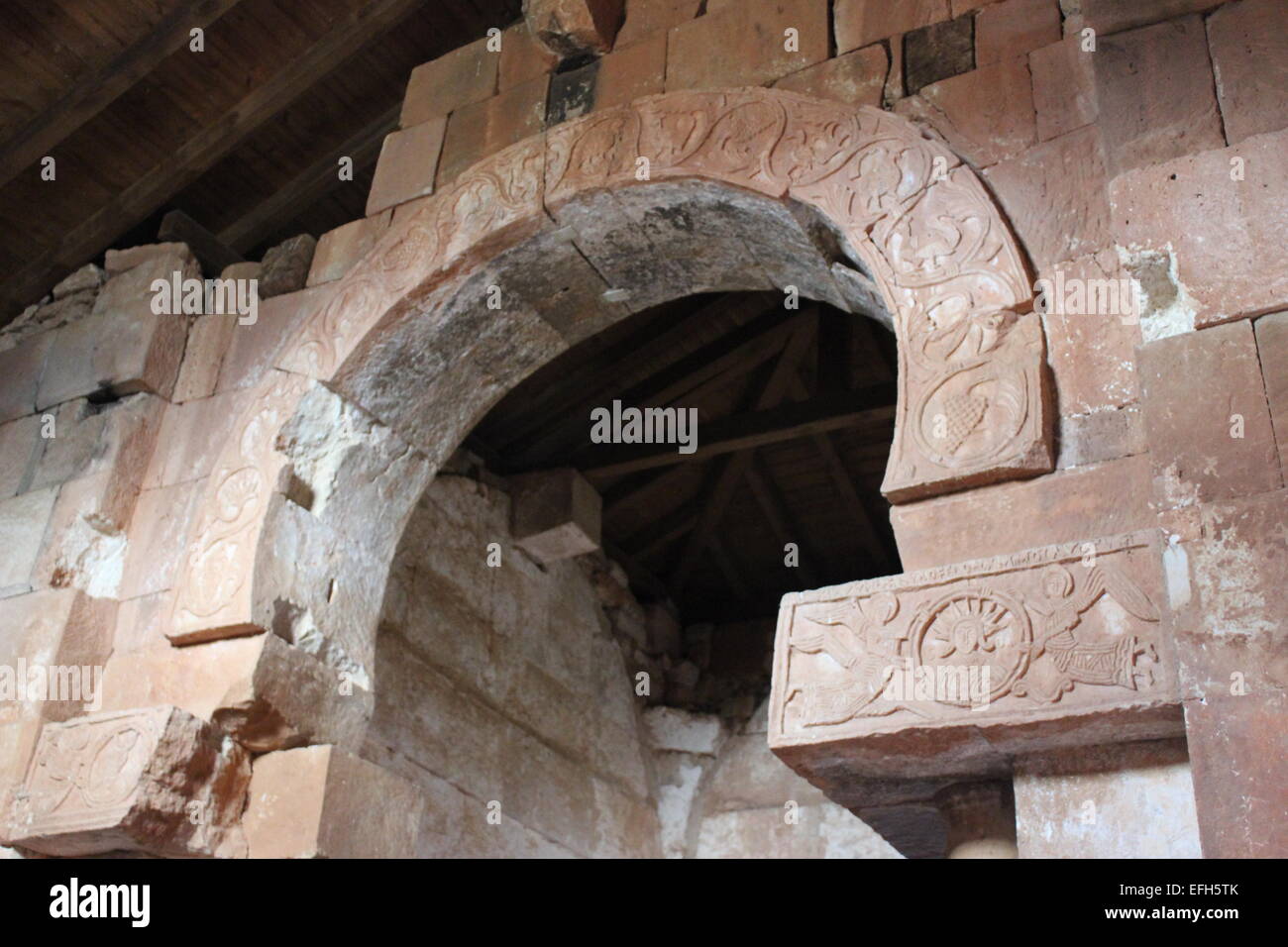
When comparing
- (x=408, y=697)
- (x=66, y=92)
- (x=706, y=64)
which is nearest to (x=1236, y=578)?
(x=706, y=64)

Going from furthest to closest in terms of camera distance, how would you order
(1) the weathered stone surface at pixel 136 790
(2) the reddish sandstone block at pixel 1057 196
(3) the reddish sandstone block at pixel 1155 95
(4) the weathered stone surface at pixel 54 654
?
1. (4) the weathered stone surface at pixel 54 654
2. (1) the weathered stone surface at pixel 136 790
3. (2) the reddish sandstone block at pixel 1057 196
4. (3) the reddish sandstone block at pixel 1155 95

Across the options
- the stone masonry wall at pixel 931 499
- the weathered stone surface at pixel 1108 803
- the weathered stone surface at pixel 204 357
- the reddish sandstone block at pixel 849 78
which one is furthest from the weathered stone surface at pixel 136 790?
the reddish sandstone block at pixel 849 78

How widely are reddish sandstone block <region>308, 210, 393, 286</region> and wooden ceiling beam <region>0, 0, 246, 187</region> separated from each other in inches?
38.0

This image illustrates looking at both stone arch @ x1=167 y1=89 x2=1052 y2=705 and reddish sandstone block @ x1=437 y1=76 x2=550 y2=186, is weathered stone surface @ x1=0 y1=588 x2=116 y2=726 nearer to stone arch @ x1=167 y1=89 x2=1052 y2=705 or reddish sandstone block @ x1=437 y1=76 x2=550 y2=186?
stone arch @ x1=167 y1=89 x2=1052 y2=705

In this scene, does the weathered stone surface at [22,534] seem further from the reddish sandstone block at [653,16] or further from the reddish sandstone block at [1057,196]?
the reddish sandstone block at [1057,196]

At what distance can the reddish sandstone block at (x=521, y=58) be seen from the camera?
474 centimetres

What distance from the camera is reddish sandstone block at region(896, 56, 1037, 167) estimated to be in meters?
3.59

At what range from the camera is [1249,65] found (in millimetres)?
3016

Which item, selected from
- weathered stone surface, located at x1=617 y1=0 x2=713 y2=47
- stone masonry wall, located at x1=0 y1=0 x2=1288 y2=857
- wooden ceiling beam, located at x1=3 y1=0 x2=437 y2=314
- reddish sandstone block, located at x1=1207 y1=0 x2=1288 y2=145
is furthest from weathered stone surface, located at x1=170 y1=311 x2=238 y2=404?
reddish sandstone block, located at x1=1207 y1=0 x2=1288 y2=145

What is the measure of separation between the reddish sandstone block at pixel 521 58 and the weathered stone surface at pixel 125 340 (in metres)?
1.53

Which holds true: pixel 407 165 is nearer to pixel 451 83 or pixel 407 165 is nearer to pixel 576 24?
pixel 451 83

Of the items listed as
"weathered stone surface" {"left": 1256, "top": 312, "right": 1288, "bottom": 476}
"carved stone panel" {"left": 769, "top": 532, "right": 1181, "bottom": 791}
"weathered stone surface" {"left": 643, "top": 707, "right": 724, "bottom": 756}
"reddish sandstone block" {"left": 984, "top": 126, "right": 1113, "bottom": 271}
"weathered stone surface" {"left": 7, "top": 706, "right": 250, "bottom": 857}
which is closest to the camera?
"weathered stone surface" {"left": 1256, "top": 312, "right": 1288, "bottom": 476}
